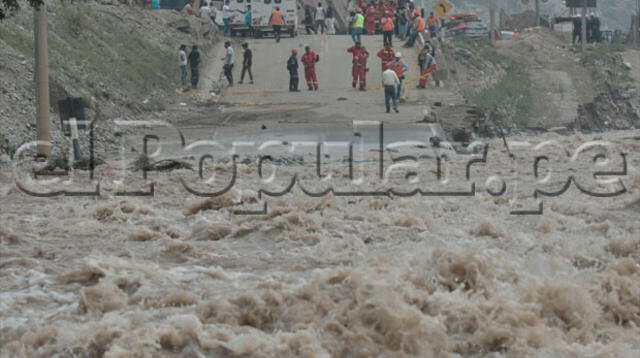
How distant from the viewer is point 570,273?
47.2ft

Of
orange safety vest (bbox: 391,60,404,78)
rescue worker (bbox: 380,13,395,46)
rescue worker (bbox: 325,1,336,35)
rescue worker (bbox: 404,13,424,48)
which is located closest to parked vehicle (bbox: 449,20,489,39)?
rescue worker (bbox: 325,1,336,35)

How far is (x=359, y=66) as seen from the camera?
3844 cm

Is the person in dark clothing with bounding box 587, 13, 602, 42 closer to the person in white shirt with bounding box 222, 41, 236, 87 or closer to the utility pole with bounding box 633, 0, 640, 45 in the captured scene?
the utility pole with bounding box 633, 0, 640, 45

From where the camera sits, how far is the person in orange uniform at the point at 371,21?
50094 mm

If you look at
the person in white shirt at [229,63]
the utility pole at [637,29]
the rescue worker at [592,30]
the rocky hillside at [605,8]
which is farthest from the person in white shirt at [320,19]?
the rocky hillside at [605,8]

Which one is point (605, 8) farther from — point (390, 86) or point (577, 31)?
point (390, 86)

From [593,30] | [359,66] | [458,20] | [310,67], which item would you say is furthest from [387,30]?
[458,20]

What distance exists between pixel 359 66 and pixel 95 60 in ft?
27.4

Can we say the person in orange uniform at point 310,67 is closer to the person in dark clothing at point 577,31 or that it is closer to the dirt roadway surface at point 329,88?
the dirt roadway surface at point 329,88

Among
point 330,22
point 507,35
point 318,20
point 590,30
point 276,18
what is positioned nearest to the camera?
point 276,18

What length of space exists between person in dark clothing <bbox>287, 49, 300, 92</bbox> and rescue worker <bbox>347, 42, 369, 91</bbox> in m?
1.89

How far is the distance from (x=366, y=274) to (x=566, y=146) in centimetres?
1728

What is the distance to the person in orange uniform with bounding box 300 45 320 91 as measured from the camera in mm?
38406

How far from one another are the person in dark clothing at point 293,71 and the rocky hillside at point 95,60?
3.81 meters
